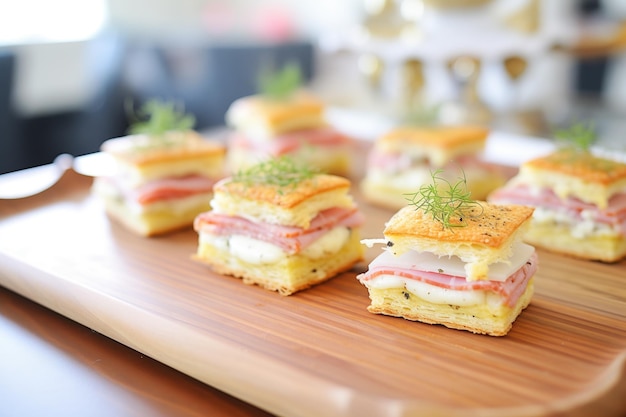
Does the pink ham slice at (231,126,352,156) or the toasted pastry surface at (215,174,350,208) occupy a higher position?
the toasted pastry surface at (215,174,350,208)

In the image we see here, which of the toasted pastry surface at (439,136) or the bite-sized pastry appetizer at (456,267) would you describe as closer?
the bite-sized pastry appetizer at (456,267)

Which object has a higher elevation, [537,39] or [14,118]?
[537,39]

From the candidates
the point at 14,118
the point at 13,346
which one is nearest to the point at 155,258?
the point at 13,346

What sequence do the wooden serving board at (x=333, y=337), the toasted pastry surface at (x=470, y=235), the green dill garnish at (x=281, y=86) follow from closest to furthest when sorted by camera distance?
the wooden serving board at (x=333, y=337)
the toasted pastry surface at (x=470, y=235)
the green dill garnish at (x=281, y=86)

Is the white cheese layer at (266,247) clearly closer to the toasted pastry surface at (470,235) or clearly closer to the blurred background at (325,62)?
the toasted pastry surface at (470,235)

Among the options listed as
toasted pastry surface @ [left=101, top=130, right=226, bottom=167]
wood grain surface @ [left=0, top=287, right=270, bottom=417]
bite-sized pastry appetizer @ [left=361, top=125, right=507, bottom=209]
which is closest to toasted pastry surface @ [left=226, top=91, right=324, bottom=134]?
toasted pastry surface @ [left=101, top=130, right=226, bottom=167]

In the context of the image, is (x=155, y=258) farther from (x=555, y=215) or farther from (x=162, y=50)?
(x=162, y=50)

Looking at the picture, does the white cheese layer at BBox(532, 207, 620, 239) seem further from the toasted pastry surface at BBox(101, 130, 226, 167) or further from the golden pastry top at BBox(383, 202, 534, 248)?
the toasted pastry surface at BBox(101, 130, 226, 167)

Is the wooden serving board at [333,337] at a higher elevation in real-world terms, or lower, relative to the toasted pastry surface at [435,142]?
lower

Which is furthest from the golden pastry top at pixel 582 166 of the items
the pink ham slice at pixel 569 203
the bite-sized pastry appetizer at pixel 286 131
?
the bite-sized pastry appetizer at pixel 286 131
